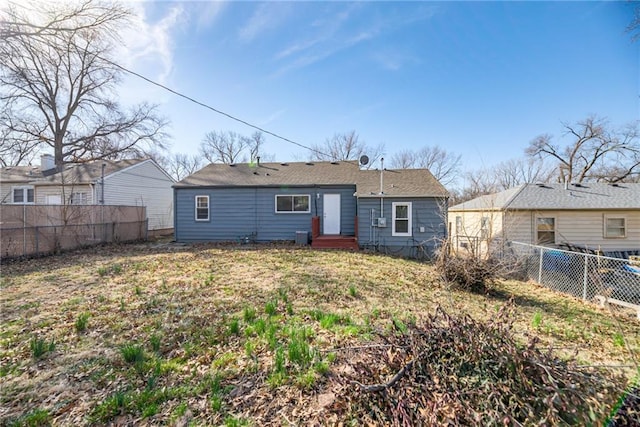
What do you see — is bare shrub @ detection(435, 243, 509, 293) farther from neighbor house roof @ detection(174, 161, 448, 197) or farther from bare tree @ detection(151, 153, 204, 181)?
bare tree @ detection(151, 153, 204, 181)

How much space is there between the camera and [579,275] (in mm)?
7043

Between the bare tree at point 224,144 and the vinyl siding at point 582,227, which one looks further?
the bare tree at point 224,144

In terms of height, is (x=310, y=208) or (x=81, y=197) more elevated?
(x=81, y=197)

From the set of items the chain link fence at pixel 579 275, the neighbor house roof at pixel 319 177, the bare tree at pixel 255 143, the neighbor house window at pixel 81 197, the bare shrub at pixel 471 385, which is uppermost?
the bare tree at pixel 255 143

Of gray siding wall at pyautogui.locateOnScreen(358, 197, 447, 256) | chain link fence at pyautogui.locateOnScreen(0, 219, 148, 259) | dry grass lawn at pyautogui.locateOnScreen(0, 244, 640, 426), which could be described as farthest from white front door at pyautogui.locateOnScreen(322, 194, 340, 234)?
chain link fence at pyautogui.locateOnScreen(0, 219, 148, 259)

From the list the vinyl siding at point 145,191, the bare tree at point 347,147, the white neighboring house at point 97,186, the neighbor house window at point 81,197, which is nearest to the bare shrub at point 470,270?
the white neighboring house at point 97,186

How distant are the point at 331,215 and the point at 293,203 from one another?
1.92 metres

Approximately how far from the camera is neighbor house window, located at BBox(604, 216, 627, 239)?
12.1 meters

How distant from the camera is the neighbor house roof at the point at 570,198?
1206 cm

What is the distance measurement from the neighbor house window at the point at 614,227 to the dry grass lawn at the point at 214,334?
851cm

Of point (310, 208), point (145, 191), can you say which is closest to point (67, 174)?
point (145, 191)

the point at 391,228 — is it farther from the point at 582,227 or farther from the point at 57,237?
the point at 57,237

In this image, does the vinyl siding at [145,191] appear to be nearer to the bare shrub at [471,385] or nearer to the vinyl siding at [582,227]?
the bare shrub at [471,385]

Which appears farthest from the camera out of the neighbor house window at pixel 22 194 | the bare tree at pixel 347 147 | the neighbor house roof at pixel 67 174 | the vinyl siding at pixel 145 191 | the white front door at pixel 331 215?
the bare tree at pixel 347 147
